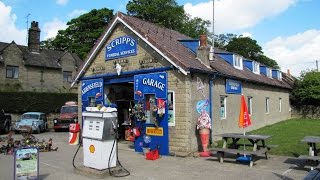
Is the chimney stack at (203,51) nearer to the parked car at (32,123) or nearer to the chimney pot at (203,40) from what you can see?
the chimney pot at (203,40)

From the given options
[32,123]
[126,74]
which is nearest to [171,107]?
[126,74]

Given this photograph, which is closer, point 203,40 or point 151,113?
point 151,113

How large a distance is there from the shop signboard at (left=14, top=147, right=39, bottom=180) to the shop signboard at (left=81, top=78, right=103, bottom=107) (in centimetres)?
960

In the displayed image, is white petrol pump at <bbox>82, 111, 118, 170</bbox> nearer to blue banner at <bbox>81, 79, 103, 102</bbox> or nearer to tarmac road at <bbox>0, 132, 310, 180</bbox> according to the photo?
tarmac road at <bbox>0, 132, 310, 180</bbox>

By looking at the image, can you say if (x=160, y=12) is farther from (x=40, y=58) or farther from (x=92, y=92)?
(x=92, y=92)

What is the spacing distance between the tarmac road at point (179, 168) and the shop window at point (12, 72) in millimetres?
26373

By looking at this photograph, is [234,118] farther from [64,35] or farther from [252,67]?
[64,35]

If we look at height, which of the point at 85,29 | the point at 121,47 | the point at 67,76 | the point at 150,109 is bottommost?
the point at 150,109

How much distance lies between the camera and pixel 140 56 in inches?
659

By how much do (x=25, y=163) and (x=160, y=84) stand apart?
7.50 metres

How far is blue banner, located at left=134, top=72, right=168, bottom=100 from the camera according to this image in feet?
50.7

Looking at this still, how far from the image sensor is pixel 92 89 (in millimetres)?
19422

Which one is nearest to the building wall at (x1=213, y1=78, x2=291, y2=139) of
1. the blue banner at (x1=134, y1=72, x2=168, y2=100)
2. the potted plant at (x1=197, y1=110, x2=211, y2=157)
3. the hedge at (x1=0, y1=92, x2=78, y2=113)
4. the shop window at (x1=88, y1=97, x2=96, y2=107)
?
the potted plant at (x1=197, y1=110, x2=211, y2=157)

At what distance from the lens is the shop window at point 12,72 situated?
1534 inches
